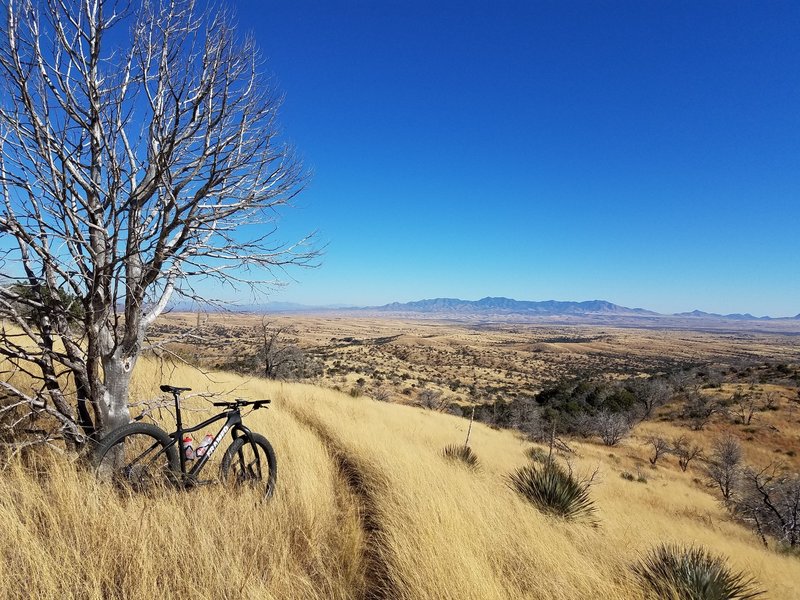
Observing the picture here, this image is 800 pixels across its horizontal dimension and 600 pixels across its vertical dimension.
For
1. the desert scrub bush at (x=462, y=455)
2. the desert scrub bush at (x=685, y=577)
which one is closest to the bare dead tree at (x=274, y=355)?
the desert scrub bush at (x=462, y=455)

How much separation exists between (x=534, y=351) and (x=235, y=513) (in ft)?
304

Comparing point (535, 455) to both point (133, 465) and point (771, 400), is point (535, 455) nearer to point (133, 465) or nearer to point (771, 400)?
point (133, 465)

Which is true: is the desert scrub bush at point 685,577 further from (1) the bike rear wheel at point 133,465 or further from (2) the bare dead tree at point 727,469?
(2) the bare dead tree at point 727,469

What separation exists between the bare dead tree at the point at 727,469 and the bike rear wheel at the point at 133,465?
21.1 meters

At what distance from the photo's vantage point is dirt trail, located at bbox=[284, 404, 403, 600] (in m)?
3.03

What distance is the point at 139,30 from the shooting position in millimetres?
3527

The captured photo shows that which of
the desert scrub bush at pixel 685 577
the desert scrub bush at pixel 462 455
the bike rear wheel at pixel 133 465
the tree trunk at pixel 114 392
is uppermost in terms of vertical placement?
the tree trunk at pixel 114 392

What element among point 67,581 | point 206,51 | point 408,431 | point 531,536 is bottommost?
point 408,431

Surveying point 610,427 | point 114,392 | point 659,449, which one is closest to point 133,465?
point 114,392

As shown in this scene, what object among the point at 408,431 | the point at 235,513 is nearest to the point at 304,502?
the point at 235,513

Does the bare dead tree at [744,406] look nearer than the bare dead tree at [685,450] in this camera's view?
No

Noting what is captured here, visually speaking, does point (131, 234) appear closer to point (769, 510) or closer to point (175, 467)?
point (175, 467)

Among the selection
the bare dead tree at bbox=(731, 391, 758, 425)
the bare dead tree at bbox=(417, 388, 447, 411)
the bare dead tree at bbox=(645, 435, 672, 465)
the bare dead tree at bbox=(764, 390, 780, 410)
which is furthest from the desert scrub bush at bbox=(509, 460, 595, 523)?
the bare dead tree at bbox=(764, 390, 780, 410)

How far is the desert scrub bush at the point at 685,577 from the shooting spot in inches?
154
